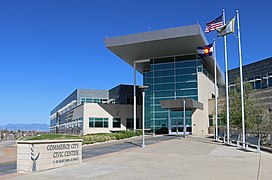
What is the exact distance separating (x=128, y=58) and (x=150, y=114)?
10.3 meters

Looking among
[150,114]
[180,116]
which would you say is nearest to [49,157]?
[180,116]

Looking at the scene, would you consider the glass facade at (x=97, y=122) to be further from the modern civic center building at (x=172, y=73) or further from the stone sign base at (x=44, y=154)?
the stone sign base at (x=44, y=154)

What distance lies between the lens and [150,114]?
4944cm

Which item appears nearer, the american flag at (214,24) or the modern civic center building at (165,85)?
the american flag at (214,24)

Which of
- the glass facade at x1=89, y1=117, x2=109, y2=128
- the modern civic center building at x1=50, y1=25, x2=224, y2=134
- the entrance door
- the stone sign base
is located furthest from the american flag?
the glass facade at x1=89, y1=117, x2=109, y2=128

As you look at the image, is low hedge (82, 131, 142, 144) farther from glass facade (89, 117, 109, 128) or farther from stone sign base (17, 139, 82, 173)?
glass facade (89, 117, 109, 128)

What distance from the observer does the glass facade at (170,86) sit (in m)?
46.3

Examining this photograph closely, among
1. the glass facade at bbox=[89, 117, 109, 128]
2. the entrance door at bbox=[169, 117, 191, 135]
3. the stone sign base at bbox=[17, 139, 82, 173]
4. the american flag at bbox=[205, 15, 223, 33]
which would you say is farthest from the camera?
the glass facade at bbox=[89, 117, 109, 128]

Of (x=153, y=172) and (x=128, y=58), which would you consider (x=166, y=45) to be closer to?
(x=128, y=58)

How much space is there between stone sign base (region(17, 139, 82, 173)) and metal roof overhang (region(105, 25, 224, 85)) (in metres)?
29.9

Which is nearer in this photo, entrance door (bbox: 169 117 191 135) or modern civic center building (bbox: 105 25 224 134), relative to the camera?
modern civic center building (bbox: 105 25 224 134)

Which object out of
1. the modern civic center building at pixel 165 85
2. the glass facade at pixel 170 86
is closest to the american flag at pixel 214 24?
the modern civic center building at pixel 165 85

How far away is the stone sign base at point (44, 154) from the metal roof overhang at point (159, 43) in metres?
29.9

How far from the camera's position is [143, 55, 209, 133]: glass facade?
46.3 meters
